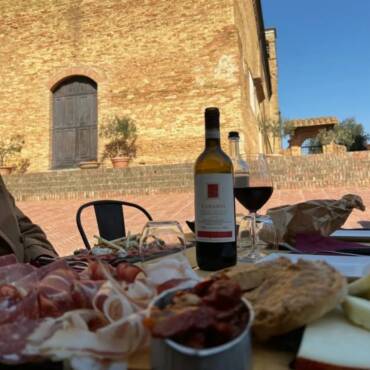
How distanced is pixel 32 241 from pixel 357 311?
1477 millimetres

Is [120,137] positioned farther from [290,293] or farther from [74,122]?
[290,293]

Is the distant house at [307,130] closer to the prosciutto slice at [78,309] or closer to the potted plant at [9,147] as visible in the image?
the potted plant at [9,147]

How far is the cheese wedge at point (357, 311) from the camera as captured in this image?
1.71 feet

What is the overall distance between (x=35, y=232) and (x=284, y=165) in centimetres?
735

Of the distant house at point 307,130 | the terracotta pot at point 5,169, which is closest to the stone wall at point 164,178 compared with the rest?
the terracotta pot at point 5,169

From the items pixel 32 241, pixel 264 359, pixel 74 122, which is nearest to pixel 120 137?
pixel 74 122

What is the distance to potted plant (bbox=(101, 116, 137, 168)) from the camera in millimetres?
11291

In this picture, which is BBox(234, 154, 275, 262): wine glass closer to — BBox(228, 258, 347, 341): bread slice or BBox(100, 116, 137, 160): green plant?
BBox(228, 258, 347, 341): bread slice

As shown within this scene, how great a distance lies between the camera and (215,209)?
100 cm

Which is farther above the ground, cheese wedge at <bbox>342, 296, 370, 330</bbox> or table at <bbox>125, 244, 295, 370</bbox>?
cheese wedge at <bbox>342, 296, 370, 330</bbox>

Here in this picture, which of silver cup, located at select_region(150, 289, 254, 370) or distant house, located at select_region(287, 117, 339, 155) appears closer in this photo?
silver cup, located at select_region(150, 289, 254, 370)

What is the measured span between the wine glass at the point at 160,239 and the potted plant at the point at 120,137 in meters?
10.4

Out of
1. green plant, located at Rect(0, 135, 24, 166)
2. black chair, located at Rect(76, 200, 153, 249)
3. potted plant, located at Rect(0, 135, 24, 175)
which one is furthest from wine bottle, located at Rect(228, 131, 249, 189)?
green plant, located at Rect(0, 135, 24, 166)

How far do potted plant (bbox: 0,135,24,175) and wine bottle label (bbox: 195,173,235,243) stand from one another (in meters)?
12.0
